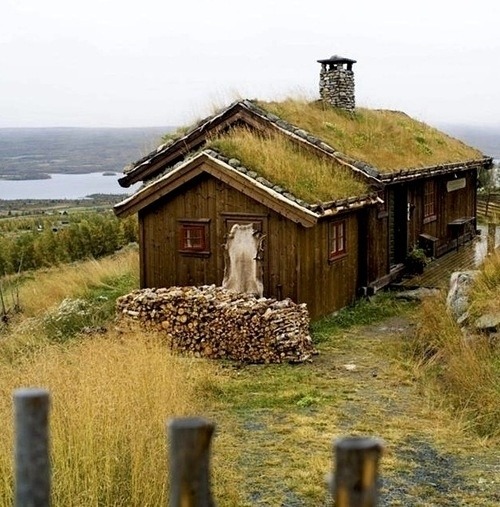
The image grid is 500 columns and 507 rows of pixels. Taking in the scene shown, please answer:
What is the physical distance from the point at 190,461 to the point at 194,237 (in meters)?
13.1

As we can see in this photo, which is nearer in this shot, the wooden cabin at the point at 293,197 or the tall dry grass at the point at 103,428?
the tall dry grass at the point at 103,428

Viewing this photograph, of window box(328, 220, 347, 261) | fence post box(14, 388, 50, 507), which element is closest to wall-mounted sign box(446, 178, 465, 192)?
window box(328, 220, 347, 261)

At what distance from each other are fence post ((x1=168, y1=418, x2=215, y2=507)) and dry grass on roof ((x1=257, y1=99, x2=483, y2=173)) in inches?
597

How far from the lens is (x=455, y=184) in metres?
23.7

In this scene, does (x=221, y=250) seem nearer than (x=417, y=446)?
No

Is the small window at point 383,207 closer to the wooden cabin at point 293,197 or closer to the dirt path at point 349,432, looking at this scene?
the wooden cabin at point 293,197

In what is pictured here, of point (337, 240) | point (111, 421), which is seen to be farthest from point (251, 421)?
point (337, 240)

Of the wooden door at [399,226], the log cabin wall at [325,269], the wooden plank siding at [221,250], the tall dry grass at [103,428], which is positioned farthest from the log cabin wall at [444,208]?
the tall dry grass at [103,428]

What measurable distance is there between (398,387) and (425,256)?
401 inches

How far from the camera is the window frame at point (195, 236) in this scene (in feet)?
48.8

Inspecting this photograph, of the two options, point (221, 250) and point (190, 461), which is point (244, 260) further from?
point (190, 461)

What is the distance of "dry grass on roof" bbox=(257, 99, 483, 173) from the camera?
17422 mm

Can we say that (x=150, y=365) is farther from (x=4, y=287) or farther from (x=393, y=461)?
(x=4, y=287)

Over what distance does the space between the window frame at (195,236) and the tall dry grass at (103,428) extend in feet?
21.9
